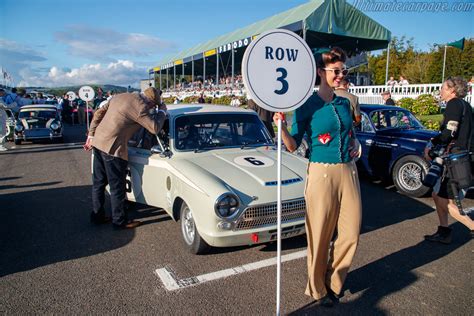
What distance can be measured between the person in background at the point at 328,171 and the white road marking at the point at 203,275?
2.95 ft

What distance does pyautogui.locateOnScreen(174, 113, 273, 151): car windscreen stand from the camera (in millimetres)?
4953

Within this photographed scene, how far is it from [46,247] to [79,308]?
1.61m

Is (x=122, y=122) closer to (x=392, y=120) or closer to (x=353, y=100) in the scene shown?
(x=353, y=100)

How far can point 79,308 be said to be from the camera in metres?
3.10

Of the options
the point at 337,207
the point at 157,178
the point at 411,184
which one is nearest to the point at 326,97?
the point at 337,207

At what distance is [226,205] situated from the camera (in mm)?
3645

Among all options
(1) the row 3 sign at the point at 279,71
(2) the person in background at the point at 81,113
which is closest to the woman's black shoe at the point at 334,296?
(1) the row 3 sign at the point at 279,71

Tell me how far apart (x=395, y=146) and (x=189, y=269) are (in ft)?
15.8

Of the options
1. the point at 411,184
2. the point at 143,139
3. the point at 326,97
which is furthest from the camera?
the point at 411,184

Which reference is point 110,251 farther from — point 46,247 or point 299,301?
point 299,301

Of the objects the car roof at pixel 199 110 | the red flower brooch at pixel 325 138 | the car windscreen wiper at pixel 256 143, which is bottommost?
the car windscreen wiper at pixel 256 143

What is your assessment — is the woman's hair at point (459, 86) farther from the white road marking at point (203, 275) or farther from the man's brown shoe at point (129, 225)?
the man's brown shoe at point (129, 225)

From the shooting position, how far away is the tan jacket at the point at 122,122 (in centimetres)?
469

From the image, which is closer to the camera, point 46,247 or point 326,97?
point 326,97
